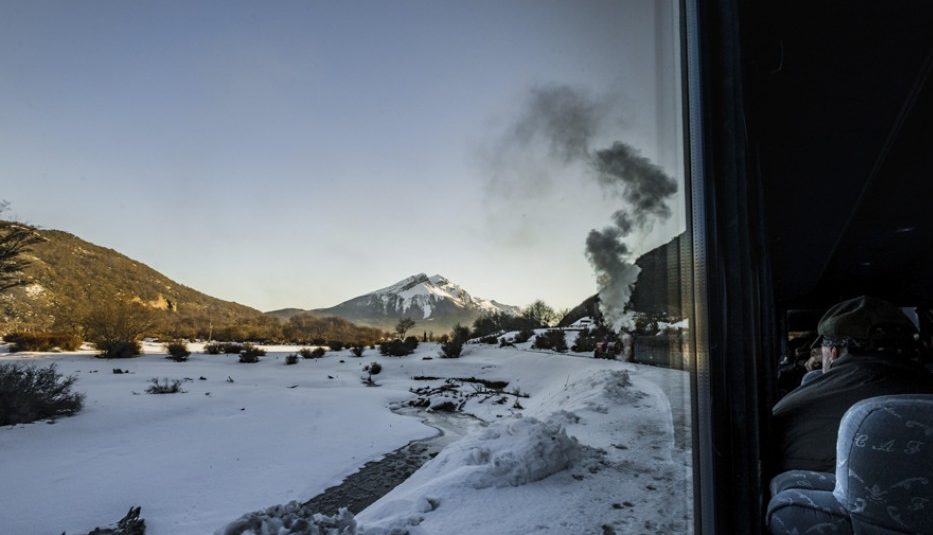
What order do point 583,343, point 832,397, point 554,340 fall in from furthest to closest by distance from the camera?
1. point 554,340
2. point 583,343
3. point 832,397

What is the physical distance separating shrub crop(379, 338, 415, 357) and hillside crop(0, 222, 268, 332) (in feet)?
12.5

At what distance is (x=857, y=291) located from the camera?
247 inches

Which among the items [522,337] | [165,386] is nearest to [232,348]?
[165,386]

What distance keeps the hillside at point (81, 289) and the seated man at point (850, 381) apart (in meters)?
1.98

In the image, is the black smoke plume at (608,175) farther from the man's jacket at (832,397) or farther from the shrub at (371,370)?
the shrub at (371,370)

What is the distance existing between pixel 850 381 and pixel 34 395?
2.24m

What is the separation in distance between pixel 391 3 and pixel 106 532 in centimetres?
204

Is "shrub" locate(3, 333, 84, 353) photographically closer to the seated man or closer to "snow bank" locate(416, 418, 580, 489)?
"snow bank" locate(416, 418, 580, 489)

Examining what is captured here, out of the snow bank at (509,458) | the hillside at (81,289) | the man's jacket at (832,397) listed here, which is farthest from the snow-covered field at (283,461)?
the man's jacket at (832,397)

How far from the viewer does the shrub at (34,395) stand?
1.10 m

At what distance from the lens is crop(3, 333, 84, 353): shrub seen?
1077 mm

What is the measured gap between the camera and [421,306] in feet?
9.39

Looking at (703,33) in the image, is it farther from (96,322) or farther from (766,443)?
(96,322)

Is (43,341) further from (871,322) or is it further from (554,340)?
(554,340)
